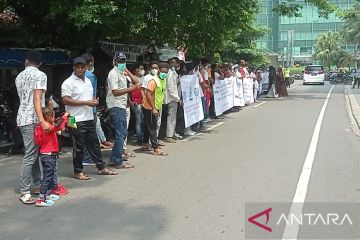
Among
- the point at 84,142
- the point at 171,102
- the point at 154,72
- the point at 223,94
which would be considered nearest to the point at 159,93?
the point at 154,72

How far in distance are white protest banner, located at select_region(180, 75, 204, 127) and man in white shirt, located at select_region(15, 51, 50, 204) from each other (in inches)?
220

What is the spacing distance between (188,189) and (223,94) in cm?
937

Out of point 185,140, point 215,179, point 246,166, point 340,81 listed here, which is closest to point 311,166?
point 246,166

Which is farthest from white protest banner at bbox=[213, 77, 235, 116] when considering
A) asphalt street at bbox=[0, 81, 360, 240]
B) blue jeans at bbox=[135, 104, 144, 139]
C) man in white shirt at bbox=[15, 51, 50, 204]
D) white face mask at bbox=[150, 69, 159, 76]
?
man in white shirt at bbox=[15, 51, 50, 204]

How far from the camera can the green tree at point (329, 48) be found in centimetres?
8912

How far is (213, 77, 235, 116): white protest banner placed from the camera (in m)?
14.7

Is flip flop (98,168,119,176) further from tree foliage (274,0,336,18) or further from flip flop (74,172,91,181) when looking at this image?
tree foliage (274,0,336,18)

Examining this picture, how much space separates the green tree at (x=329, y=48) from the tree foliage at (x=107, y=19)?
8058cm

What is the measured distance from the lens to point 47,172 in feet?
19.4

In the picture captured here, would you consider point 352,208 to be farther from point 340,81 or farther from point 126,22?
point 340,81

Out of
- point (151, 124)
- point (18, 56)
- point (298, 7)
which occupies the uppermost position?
point (298, 7)

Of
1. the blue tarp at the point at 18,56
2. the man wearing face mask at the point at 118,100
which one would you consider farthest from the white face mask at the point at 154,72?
the blue tarp at the point at 18,56

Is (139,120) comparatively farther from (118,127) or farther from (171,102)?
(118,127)

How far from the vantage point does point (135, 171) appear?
7.61 m
